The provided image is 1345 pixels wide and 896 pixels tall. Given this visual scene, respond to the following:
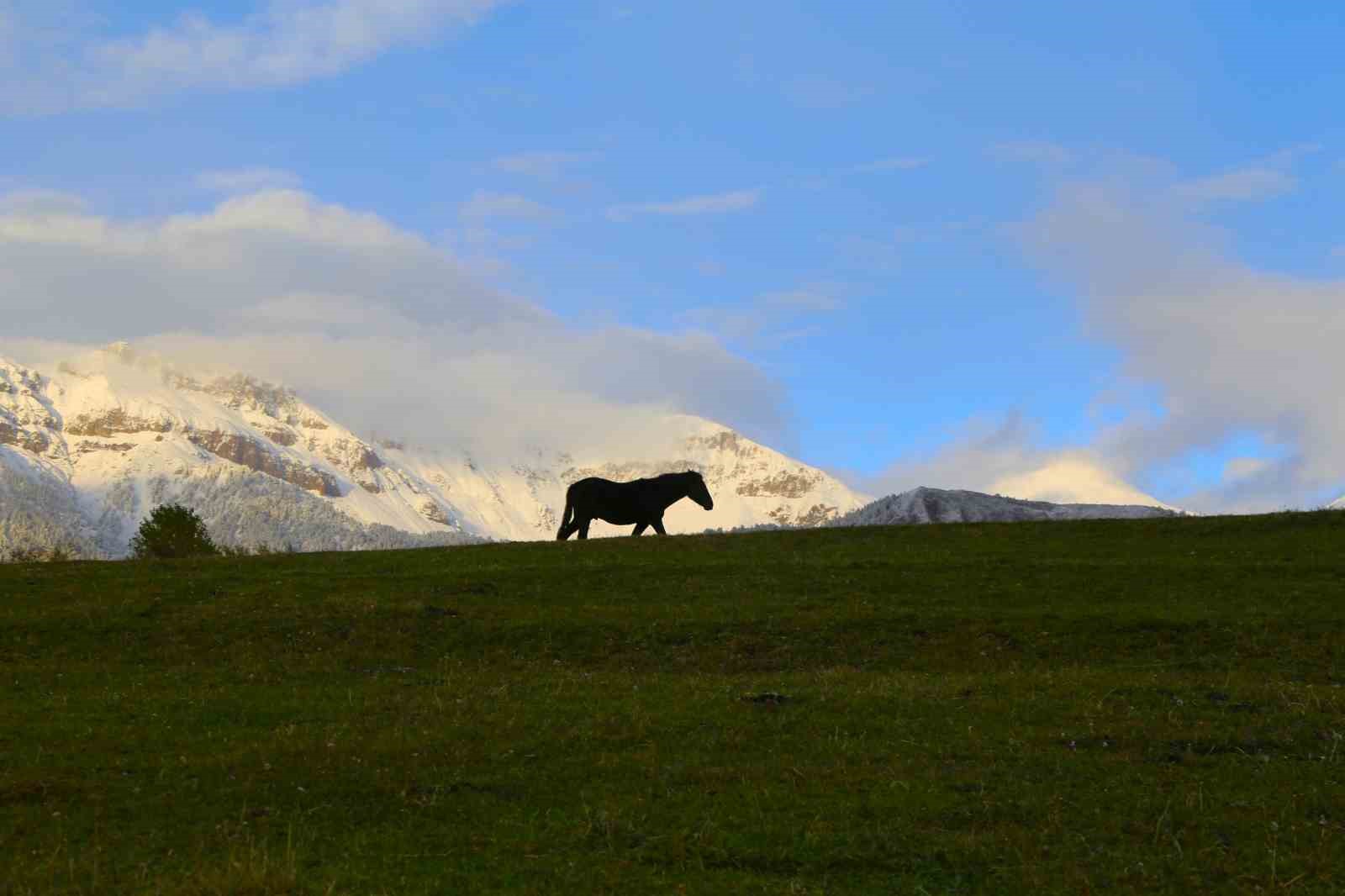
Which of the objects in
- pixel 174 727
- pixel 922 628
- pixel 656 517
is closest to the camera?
pixel 174 727

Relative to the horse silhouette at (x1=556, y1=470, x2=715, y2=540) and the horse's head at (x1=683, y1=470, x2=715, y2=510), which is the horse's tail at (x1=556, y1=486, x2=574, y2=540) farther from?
the horse's head at (x1=683, y1=470, x2=715, y2=510)

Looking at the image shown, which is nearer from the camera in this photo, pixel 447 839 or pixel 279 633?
pixel 447 839

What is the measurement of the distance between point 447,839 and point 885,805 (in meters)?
4.79

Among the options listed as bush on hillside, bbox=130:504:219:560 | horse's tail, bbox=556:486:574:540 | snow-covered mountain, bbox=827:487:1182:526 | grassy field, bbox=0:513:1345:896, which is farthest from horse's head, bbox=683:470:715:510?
bush on hillside, bbox=130:504:219:560

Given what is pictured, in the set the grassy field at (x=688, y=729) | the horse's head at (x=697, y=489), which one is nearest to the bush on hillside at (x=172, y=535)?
the horse's head at (x=697, y=489)

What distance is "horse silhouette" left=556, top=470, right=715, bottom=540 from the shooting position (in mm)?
48281

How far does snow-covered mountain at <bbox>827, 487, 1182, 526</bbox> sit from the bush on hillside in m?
45.6

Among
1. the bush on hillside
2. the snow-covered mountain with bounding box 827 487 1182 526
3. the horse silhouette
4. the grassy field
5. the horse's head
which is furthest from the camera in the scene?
the bush on hillside

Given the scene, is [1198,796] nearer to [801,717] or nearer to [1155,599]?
[801,717]

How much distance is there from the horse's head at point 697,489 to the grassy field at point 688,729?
14.6 metres

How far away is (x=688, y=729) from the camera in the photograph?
1900cm

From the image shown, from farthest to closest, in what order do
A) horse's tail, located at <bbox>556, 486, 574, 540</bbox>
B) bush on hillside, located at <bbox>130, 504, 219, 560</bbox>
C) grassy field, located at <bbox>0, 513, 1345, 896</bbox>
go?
bush on hillside, located at <bbox>130, 504, 219, 560</bbox>, horse's tail, located at <bbox>556, 486, 574, 540</bbox>, grassy field, located at <bbox>0, 513, 1345, 896</bbox>

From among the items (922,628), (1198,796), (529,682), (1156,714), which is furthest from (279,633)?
(1198,796)

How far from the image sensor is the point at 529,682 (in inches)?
912
